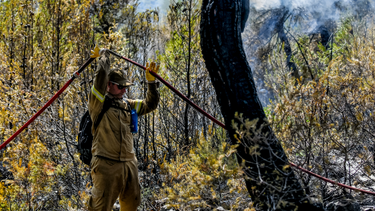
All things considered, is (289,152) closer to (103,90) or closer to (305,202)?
(305,202)

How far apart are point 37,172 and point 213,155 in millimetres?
2860

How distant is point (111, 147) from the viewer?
A: 2.97 metres

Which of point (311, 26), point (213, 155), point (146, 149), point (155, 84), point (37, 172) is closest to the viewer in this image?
point (213, 155)

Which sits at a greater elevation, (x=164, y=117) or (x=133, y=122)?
(x=133, y=122)

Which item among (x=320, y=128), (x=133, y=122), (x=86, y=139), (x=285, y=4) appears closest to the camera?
(x=320, y=128)

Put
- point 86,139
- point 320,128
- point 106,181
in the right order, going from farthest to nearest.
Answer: point 86,139
point 106,181
point 320,128

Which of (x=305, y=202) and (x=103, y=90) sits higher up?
(x=103, y=90)

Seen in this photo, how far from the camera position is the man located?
2.92 meters

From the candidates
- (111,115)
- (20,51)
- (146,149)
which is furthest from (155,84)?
(20,51)

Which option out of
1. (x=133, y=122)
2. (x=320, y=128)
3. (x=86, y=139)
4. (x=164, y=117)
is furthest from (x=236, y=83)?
(x=164, y=117)

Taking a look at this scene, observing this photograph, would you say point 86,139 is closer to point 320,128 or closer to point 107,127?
point 107,127

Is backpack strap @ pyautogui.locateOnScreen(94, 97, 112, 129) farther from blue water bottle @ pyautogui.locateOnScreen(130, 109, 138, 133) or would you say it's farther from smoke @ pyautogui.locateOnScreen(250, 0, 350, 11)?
smoke @ pyautogui.locateOnScreen(250, 0, 350, 11)

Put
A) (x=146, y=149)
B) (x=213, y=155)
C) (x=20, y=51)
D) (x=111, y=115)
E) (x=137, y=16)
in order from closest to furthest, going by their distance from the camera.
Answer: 1. (x=213, y=155)
2. (x=111, y=115)
3. (x=146, y=149)
4. (x=137, y=16)
5. (x=20, y=51)

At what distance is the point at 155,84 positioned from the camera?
3475 mm
